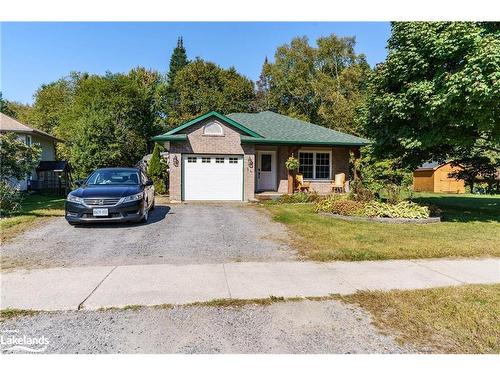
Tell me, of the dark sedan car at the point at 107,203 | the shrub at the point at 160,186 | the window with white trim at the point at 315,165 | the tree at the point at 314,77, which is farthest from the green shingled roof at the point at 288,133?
the tree at the point at 314,77

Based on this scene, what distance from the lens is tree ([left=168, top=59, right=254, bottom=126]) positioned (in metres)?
37.7

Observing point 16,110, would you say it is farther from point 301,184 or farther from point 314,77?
point 301,184

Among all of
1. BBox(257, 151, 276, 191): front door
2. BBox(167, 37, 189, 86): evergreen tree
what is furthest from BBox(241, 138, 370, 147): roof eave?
BBox(167, 37, 189, 86): evergreen tree

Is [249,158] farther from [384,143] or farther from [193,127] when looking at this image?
[384,143]

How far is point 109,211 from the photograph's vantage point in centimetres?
880

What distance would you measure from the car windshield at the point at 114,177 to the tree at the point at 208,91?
2758 centimetres

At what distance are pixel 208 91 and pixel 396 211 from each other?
31340 millimetres

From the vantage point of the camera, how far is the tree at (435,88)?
8547mm

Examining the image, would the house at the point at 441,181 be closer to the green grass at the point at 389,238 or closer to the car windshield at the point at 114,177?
the green grass at the point at 389,238

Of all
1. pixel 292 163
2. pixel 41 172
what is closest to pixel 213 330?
pixel 292 163

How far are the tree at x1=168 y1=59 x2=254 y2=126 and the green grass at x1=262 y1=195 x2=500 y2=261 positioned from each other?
1121 inches

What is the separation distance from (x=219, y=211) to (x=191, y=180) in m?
3.83

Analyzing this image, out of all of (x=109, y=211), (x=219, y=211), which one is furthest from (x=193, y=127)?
(x=109, y=211)

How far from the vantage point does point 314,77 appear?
134 ft
